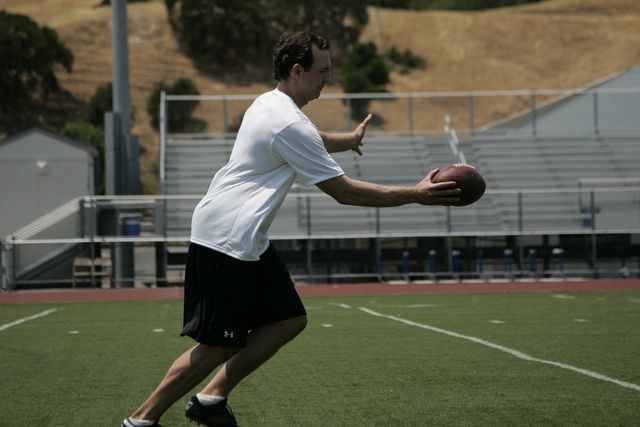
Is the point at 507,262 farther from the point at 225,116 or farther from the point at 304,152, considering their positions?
the point at 304,152

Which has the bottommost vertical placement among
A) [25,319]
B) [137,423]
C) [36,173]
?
[25,319]

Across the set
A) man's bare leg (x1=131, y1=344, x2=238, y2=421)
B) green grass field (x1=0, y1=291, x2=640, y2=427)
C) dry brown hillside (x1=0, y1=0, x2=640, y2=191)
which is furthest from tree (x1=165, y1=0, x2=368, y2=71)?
man's bare leg (x1=131, y1=344, x2=238, y2=421)

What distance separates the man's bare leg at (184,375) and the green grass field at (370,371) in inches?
37.1

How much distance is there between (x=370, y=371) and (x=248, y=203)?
131 inches

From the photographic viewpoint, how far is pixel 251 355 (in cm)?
560

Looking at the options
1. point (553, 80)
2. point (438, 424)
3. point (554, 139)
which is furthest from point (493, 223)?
point (553, 80)

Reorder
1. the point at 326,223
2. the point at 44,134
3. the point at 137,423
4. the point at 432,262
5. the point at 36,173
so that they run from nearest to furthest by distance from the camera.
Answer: the point at 137,423, the point at 432,262, the point at 326,223, the point at 44,134, the point at 36,173

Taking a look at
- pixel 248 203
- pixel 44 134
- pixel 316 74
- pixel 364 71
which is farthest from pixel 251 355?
pixel 364 71

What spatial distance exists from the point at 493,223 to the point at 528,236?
35.2 inches

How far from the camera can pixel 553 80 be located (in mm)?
89250

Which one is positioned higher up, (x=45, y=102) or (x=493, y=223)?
(x=45, y=102)

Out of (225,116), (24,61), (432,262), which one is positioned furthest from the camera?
(24,61)

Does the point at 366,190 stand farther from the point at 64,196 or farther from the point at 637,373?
the point at 64,196

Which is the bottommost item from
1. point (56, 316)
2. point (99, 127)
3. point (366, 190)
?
point (56, 316)
